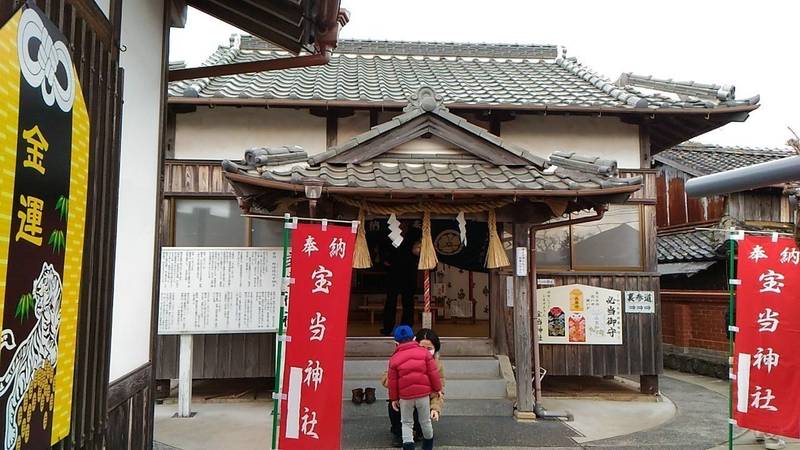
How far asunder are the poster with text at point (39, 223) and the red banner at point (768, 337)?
7.12 meters

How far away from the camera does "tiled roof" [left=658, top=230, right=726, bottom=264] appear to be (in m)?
13.3

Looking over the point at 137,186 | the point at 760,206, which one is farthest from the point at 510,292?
the point at 760,206

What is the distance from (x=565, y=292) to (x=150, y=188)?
7689mm

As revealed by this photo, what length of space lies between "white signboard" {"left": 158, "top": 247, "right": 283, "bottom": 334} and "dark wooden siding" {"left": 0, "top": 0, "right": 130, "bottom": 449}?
566 centimetres

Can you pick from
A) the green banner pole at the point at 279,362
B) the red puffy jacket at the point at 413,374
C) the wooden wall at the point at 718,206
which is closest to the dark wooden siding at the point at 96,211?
the green banner pole at the point at 279,362

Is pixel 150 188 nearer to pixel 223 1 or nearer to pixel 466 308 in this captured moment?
pixel 223 1

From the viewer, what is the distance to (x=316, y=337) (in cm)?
618

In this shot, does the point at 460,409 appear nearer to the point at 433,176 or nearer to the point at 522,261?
the point at 522,261

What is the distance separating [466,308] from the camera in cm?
1488

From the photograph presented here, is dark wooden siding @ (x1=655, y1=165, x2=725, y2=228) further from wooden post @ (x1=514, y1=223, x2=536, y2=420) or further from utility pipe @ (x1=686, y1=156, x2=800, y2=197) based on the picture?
utility pipe @ (x1=686, y1=156, x2=800, y2=197)

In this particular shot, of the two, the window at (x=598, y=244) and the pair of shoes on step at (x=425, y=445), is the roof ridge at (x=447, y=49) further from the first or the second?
the pair of shoes on step at (x=425, y=445)

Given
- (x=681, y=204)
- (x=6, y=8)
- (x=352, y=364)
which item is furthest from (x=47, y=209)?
(x=681, y=204)

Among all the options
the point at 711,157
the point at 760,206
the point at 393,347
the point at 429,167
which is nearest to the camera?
the point at 429,167

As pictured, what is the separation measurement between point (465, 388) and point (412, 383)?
9.92ft
